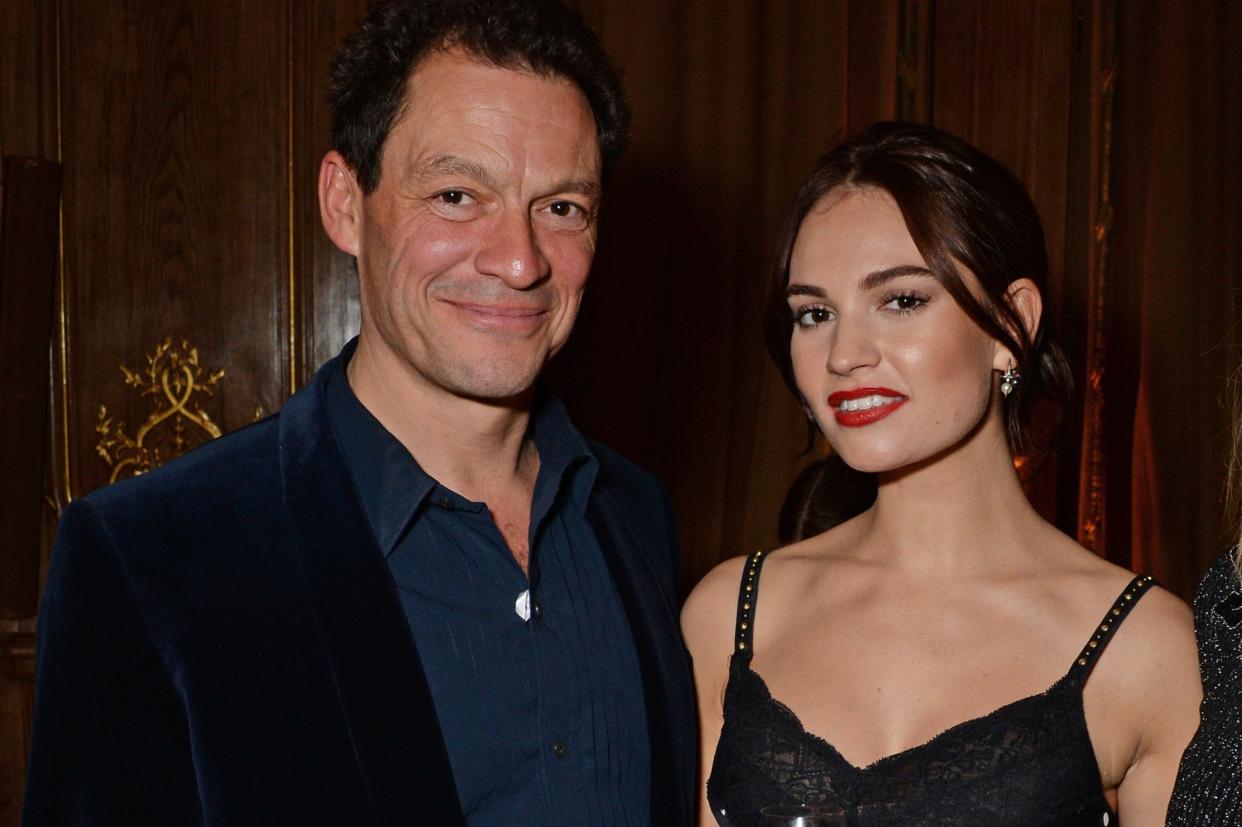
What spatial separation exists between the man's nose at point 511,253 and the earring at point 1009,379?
0.77 metres

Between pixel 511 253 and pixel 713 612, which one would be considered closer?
pixel 511 253

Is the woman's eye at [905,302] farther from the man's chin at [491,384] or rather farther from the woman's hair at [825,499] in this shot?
the woman's hair at [825,499]

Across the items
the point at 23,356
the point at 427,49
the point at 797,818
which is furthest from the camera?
the point at 23,356

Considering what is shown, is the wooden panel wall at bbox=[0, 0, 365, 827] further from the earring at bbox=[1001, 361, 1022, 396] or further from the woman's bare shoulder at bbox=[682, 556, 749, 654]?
the earring at bbox=[1001, 361, 1022, 396]

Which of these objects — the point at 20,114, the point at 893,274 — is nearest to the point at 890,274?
the point at 893,274

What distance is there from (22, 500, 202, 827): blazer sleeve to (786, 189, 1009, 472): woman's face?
101 cm

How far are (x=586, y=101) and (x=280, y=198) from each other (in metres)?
2.03

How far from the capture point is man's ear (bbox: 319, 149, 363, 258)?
1921 mm

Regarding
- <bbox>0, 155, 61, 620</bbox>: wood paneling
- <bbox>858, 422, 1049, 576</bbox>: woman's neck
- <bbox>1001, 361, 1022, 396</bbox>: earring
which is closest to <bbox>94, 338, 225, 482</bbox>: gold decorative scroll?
<bbox>0, 155, 61, 620</bbox>: wood paneling

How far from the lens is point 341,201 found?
1941 millimetres

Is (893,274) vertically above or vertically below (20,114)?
below

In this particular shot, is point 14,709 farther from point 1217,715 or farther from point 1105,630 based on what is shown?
point 1217,715

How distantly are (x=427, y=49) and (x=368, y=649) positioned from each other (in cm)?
83

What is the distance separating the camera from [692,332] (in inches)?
157
